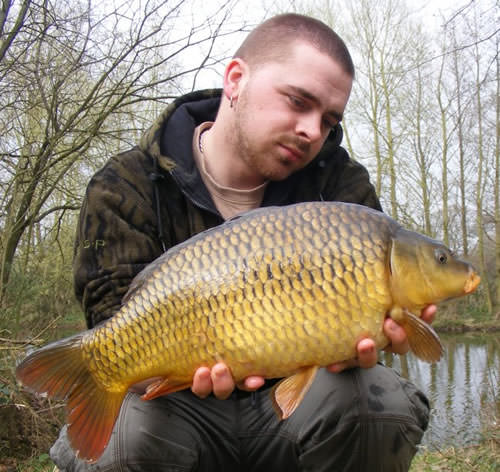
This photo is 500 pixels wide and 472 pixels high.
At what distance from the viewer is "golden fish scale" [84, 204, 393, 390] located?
109 cm

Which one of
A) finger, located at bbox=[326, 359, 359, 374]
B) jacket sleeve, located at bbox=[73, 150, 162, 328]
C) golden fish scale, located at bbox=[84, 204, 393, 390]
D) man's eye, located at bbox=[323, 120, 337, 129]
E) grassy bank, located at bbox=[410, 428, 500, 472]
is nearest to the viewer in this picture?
golden fish scale, located at bbox=[84, 204, 393, 390]

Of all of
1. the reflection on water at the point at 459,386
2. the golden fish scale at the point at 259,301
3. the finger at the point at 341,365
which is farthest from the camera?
the reflection on water at the point at 459,386

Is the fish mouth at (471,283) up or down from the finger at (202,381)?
up

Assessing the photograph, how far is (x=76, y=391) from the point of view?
3.92 feet

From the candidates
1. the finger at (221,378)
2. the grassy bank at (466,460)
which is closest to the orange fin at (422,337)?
the finger at (221,378)

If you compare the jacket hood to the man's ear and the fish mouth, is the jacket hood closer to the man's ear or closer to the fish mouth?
the man's ear

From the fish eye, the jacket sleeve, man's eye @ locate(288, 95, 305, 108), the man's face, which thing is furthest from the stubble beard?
the fish eye

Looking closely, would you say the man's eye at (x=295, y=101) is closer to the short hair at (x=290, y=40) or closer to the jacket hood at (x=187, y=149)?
the short hair at (x=290, y=40)

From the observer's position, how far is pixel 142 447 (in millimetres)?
1261

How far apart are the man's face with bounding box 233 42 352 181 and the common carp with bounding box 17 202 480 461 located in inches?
14.0

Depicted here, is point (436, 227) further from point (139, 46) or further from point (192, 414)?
point (192, 414)

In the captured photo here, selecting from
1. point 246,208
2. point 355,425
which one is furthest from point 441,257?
point 246,208

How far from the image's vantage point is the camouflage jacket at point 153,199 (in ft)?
4.77

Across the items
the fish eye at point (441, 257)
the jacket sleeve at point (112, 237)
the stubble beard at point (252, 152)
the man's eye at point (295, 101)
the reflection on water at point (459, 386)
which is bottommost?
the reflection on water at point (459, 386)
